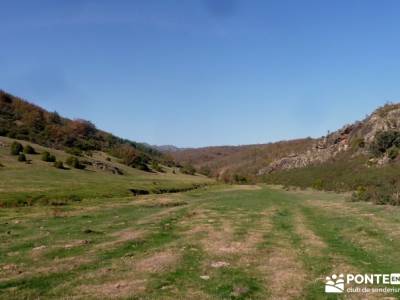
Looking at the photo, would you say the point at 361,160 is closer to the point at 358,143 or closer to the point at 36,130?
the point at 358,143

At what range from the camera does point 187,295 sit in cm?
1250

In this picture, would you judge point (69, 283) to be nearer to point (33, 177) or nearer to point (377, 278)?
point (377, 278)

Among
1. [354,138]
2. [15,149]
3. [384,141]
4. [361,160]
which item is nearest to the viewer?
[15,149]

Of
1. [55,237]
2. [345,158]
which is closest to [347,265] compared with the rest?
[55,237]

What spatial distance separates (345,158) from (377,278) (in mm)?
99329

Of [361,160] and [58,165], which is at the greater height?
[361,160]

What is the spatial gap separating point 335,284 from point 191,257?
6.07m

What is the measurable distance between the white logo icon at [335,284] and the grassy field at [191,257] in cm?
26

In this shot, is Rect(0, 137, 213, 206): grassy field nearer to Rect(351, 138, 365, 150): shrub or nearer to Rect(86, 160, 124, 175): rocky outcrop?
Rect(86, 160, 124, 175): rocky outcrop

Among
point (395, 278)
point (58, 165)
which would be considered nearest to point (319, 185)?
point (58, 165)

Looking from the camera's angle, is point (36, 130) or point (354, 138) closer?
point (354, 138)

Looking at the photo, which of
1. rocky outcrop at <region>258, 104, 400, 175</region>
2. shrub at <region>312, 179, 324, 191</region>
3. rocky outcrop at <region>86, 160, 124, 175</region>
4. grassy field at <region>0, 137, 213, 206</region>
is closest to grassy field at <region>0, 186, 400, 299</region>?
grassy field at <region>0, 137, 213, 206</region>

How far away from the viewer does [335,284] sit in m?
13.5

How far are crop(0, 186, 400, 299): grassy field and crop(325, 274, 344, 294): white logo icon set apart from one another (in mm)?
263
